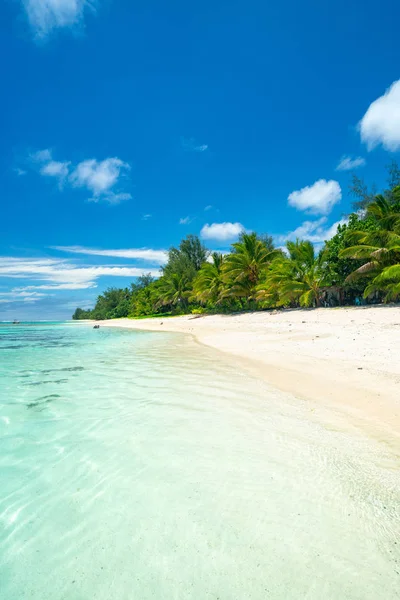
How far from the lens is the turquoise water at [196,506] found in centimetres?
160

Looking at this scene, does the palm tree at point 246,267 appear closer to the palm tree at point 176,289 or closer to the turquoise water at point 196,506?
the palm tree at point 176,289

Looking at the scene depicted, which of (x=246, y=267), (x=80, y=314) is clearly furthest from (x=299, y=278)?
(x=80, y=314)

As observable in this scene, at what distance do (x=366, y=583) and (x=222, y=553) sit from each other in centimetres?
73

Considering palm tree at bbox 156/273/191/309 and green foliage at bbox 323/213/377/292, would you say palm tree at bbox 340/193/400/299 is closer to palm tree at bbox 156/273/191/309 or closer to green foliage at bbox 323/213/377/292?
green foliage at bbox 323/213/377/292

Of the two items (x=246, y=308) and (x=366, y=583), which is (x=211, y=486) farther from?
(x=246, y=308)

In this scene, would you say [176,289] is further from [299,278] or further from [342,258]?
[342,258]

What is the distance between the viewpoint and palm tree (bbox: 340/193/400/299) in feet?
59.1

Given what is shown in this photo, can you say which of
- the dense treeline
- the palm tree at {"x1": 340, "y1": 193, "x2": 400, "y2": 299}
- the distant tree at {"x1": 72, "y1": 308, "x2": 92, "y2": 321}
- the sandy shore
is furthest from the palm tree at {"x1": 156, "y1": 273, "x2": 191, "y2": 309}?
the distant tree at {"x1": 72, "y1": 308, "x2": 92, "y2": 321}

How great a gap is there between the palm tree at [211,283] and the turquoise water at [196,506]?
2839 cm

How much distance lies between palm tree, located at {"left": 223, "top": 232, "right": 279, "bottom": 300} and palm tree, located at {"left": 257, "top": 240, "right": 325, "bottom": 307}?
4732mm

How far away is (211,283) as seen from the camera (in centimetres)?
3362

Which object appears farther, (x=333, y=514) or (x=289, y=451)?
(x=289, y=451)

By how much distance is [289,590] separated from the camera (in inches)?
59.3

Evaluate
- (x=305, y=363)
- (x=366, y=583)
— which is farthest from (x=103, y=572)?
(x=305, y=363)
